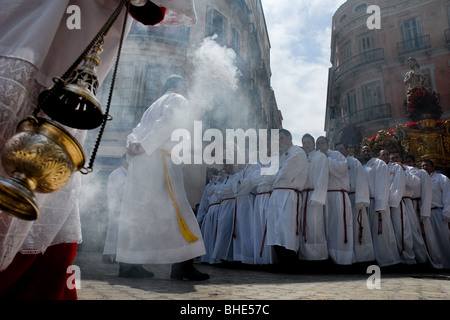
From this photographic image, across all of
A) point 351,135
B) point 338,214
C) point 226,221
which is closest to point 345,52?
point 351,135

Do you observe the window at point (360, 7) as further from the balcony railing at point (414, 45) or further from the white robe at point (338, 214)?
the white robe at point (338, 214)

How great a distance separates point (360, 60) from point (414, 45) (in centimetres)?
290

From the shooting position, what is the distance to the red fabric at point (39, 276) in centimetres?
109

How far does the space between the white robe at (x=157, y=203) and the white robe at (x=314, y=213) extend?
2336 mm

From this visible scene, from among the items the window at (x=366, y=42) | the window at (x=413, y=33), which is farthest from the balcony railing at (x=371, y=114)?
the window at (x=366, y=42)

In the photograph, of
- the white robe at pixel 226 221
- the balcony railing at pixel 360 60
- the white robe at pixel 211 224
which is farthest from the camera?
the balcony railing at pixel 360 60

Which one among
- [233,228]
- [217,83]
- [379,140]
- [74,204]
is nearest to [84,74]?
[74,204]

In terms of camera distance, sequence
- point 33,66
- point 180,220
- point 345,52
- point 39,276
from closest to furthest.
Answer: point 33,66 → point 39,276 → point 180,220 → point 345,52

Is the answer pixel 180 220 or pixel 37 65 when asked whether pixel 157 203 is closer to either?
pixel 180 220

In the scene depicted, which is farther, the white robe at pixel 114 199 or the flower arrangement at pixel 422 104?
the flower arrangement at pixel 422 104

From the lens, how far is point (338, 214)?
15.6 feet
